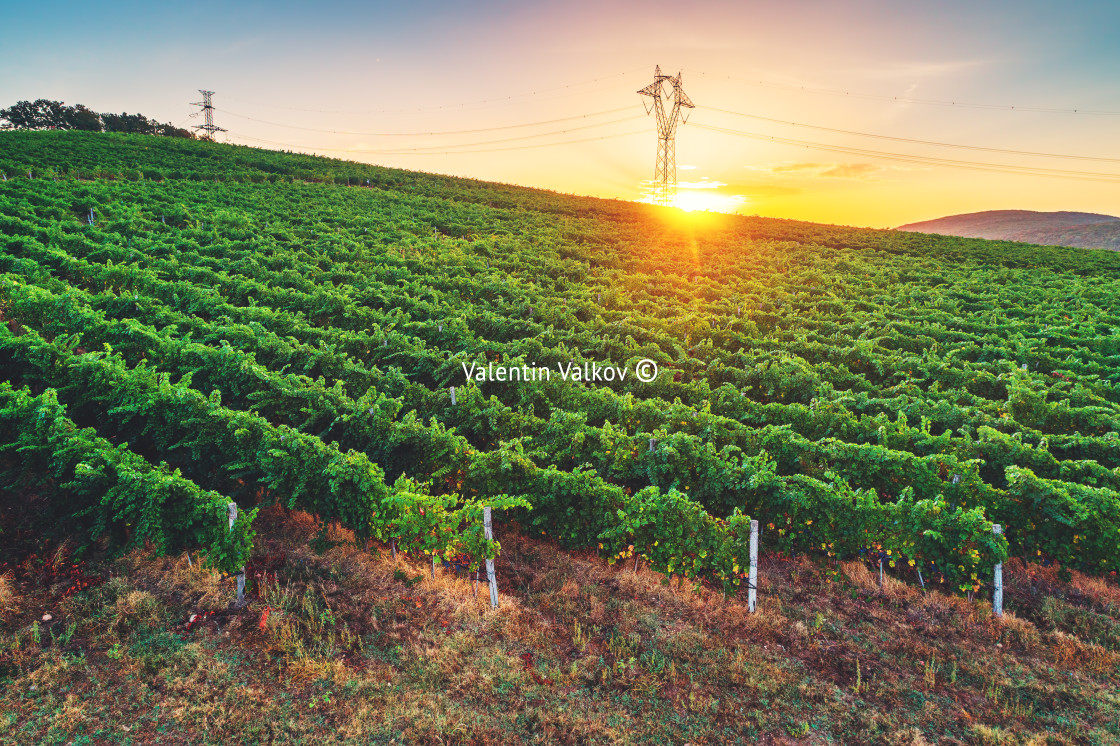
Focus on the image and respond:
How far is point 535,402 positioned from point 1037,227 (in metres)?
123

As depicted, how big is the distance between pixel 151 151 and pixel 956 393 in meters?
58.9

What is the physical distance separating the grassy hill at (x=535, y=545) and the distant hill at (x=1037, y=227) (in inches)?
2548

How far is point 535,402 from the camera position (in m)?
12.0

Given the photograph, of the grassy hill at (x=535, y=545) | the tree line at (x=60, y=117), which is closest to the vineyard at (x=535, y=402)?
the grassy hill at (x=535, y=545)

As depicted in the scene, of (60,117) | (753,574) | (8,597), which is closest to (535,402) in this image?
(753,574)

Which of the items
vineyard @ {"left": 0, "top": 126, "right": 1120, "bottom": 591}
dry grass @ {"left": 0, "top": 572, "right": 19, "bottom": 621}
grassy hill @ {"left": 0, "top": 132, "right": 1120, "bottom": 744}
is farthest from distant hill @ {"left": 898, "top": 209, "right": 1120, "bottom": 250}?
dry grass @ {"left": 0, "top": 572, "right": 19, "bottom": 621}

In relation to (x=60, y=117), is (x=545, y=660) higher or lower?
lower

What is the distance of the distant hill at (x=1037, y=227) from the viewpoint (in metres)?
69.1

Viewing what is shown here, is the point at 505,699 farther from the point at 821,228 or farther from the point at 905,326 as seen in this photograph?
the point at 821,228

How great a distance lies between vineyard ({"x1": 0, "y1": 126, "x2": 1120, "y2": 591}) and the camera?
7789mm

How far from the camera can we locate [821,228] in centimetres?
4800

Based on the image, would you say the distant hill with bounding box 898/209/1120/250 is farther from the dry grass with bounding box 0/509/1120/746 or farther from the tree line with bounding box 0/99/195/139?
the tree line with bounding box 0/99/195/139

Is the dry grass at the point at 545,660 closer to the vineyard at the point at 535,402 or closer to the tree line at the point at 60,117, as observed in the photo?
the vineyard at the point at 535,402

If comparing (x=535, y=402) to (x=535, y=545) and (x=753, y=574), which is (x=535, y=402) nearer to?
(x=535, y=545)
